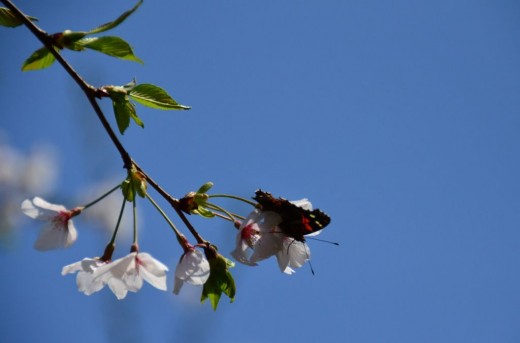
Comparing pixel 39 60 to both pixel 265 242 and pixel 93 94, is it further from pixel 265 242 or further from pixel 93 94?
pixel 265 242

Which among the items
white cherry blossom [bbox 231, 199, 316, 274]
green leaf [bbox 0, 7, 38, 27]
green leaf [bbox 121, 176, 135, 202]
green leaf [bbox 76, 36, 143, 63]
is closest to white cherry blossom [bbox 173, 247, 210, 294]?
white cherry blossom [bbox 231, 199, 316, 274]

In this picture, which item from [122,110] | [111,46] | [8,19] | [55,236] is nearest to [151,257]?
[55,236]

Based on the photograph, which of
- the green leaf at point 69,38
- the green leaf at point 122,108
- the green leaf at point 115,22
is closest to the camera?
the green leaf at point 115,22

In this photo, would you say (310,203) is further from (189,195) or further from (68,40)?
(68,40)

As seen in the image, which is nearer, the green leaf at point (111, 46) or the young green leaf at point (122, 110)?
the green leaf at point (111, 46)

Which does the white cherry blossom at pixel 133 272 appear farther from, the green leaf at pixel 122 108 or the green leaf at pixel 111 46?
the green leaf at pixel 111 46

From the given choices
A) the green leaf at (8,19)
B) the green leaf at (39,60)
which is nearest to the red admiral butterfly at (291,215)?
the green leaf at (39,60)
